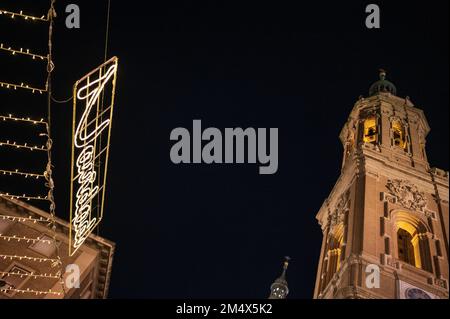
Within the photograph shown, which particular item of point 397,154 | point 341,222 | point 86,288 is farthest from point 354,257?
point 86,288

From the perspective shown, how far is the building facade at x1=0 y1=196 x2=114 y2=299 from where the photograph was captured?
93.2 ft

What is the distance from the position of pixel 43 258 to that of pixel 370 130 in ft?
71.5

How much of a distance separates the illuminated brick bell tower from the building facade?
1176cm

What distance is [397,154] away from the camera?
35.9m

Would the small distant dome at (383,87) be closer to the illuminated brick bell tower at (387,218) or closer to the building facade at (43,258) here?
the illuminated brick bell tower at (387,218)

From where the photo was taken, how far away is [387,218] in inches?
1197

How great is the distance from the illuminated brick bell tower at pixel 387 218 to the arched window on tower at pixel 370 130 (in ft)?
0.04

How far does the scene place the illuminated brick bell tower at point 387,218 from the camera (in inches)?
1067

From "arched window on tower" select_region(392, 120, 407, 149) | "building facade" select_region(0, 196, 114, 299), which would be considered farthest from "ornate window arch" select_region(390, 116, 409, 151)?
"building facade" select_region(0, 196, 114, 299)

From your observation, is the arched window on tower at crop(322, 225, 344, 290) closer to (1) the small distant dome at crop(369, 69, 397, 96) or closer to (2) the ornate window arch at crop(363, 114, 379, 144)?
(2) the ornate window arch at crop(363, 114, 379, 144)

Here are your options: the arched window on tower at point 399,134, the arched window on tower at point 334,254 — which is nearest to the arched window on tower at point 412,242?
the arched window on tower at point 334,254
